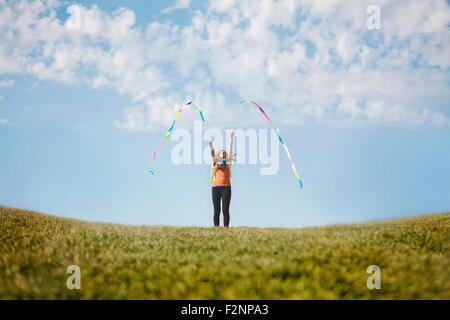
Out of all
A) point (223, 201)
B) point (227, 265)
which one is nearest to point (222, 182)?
point (223, 201)

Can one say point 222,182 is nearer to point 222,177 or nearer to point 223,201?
point 222,177

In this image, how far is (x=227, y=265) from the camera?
861 cm

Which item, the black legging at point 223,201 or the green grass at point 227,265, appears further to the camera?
the black legging at point 223,201

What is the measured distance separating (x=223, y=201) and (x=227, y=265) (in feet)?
25.1

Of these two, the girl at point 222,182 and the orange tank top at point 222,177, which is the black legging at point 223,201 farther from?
the orange tank top at point 222,177

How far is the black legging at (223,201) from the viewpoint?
16.1m

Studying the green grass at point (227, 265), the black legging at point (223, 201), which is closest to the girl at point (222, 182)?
the black legging at point (223, 201)

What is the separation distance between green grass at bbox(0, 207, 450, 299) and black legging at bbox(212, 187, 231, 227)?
3.89 metres

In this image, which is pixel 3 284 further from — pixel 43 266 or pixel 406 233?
pixel 406 233

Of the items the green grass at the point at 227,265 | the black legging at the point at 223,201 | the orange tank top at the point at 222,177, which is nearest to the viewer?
the green grass at the point at 227,265
